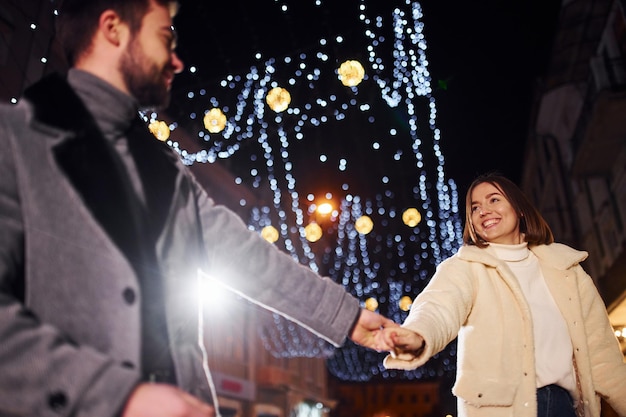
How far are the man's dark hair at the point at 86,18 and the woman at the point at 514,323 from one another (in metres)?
1.76

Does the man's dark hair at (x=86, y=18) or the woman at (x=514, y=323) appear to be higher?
the man's dark hair at (x=86, y=18)

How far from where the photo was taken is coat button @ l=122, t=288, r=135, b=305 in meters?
1.44

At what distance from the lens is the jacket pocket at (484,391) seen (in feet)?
9.58

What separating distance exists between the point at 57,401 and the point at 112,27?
117cm

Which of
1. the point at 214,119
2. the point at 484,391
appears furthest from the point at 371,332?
the point at 214,119

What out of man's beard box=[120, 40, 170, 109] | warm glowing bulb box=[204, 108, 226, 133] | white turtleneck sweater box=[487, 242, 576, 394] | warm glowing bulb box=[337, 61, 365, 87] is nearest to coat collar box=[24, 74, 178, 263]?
man's beard box=[120, 40, 170, 109]

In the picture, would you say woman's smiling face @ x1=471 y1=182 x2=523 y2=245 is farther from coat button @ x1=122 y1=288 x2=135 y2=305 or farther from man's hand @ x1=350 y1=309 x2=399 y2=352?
coat button @ x1=122 y1=288 x2=135 y2=305

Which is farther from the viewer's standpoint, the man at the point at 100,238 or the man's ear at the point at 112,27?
the man's ear at the point at 112,27

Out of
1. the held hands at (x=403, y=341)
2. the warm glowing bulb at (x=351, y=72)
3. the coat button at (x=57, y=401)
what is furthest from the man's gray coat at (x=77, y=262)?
the warm glowing bulb at (x=351, y=72)

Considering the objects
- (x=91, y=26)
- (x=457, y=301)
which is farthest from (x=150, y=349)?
(x=457, y=301)

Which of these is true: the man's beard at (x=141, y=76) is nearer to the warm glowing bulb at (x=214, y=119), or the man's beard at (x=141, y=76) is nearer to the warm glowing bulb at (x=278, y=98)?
the warm glowing bulb at (x=278, y=98)

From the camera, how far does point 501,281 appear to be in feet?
11.0

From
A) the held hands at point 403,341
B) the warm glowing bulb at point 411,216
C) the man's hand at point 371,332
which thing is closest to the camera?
the man's hand at point 371,332

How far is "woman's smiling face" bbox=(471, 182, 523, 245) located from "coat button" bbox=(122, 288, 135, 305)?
8.78ft
